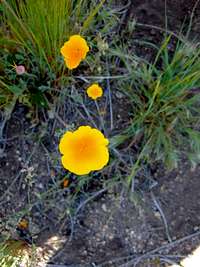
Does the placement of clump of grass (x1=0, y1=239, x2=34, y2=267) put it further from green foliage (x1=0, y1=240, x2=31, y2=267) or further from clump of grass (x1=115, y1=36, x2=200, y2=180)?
clump of grass (x1=115, y1=36, x2=200, y2=180)

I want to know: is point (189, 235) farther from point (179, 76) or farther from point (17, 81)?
point (17, 81)

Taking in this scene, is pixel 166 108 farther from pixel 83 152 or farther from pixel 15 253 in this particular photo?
pixel 15 253

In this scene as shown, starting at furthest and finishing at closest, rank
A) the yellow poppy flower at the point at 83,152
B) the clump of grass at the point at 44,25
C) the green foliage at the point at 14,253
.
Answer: the green foliage at the point at 14,253 → the clump of grass at the point at 44,25 → the yellow poppy flower at the point at 83,152

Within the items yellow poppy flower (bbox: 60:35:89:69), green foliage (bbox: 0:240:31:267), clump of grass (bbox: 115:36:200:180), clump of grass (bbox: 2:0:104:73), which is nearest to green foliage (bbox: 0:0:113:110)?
clump of grass (bbox: 2:0:104:73)

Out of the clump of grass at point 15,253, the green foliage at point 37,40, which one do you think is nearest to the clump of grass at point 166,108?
the green foliage at point 37,40

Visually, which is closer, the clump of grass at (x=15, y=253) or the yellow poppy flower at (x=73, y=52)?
the yellow poppy flower at (x=73, y=52)

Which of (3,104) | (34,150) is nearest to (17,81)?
(3,104)

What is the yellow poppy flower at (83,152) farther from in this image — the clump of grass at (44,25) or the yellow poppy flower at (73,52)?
the clump of grass at (44,25)
